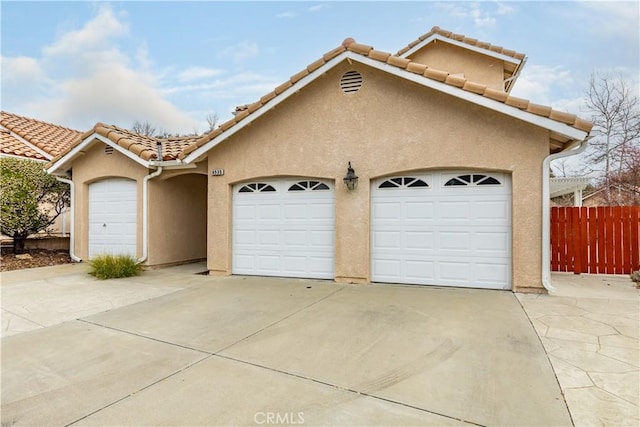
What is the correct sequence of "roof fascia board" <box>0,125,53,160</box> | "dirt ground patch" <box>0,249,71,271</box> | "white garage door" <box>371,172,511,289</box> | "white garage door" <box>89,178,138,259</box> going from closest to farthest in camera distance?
1. "white garage door" <box>371,172,511,289</box>
2. "dirt ground patch" <box>0,249,71,271</box>
3. "white garage door" <box>89,178,138,259</box>
4. "roof fascia board" <box>0,125,53,160</box>

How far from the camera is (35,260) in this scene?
38.8ft

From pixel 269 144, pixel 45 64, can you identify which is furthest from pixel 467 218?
pixel 45 64

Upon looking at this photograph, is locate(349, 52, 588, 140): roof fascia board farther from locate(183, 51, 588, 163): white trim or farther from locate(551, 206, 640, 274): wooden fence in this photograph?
locate(551, 206, 640, 274): wooden fence

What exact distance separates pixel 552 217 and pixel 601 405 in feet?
25.0

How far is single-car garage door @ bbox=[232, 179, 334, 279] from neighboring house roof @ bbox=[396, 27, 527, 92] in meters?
7.11

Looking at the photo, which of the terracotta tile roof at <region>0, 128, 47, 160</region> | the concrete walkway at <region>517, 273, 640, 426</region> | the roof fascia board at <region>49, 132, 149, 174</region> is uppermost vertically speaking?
the terracotta tile roof at <region>0, 128, 47, 160</region>

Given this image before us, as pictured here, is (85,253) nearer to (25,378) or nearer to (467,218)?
(25,378)

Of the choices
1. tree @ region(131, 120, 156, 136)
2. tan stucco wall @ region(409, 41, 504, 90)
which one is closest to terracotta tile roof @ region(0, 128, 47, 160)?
tan stucco wall @ region(409, 41, 504, 90)

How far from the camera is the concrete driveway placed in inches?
121

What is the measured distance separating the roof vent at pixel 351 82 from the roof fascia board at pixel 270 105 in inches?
18.4

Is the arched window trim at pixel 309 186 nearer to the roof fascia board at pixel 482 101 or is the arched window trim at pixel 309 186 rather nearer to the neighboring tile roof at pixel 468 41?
the roof fascia board at pixel 482 101

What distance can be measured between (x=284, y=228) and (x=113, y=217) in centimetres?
653

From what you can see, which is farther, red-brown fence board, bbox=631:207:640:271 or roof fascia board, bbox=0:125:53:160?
roof fascia board, bbox=0:125:53:160

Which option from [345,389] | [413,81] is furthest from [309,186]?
[345,389]
